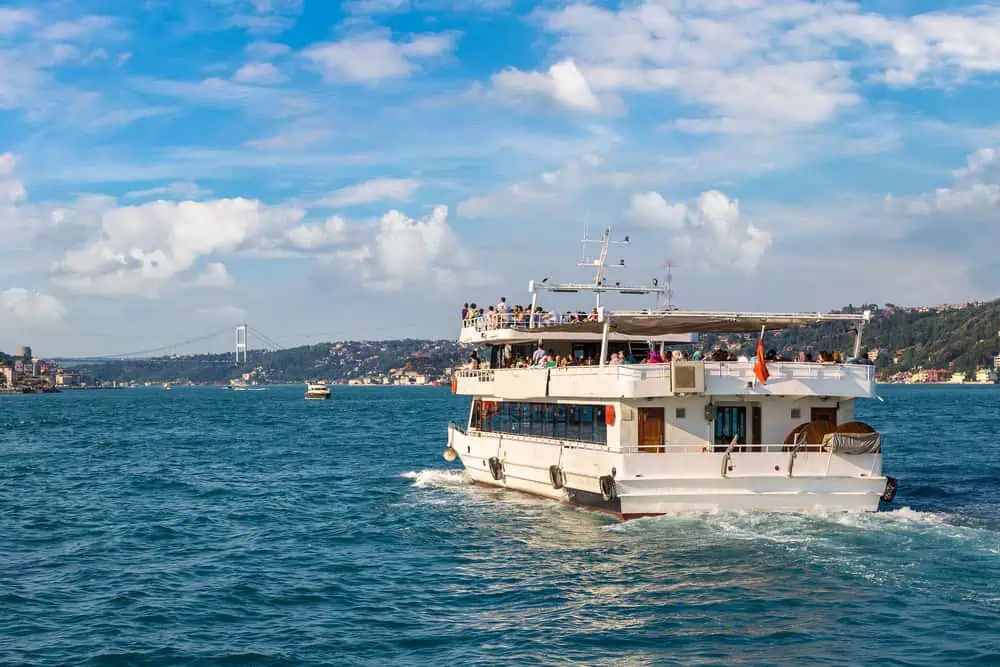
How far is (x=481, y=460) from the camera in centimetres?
3584

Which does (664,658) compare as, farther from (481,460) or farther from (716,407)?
(481,460)

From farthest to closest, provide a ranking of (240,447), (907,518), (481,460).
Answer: (240,447) < (481,460) < (907,518)

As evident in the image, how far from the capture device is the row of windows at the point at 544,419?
29047 mm

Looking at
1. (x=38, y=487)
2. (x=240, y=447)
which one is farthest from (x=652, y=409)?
(x=240, y=447)

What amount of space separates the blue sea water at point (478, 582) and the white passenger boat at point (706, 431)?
0.66 metres

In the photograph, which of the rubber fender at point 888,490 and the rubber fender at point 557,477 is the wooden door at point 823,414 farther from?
the rubber fender at point 557,477

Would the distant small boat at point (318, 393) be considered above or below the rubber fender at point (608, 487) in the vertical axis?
below

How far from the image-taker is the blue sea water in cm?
1720

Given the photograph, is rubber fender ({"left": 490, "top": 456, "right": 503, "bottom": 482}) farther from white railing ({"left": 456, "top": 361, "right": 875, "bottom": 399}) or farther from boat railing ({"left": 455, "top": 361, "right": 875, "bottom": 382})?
boat railing ({"left": 455, "top": 361, "right": 875, "bottom": 382})

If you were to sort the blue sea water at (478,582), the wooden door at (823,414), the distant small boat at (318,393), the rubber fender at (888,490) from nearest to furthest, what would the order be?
the blue sea water at (478,582)
the rubber fender at (888,490)
the wooden door at (823,414)
the distant small boat at (318,393)

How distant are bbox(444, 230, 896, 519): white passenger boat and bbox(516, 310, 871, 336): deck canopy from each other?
4cm

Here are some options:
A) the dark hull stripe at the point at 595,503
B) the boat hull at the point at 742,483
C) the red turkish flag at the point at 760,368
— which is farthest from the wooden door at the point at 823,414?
the dark hull stripe at the point at 595,503

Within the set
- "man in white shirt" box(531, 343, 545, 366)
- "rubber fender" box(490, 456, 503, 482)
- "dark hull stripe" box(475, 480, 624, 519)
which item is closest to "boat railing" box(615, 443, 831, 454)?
"dark hull stripe" box(475, 480, 624, 519)

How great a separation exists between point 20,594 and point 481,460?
16806mm
